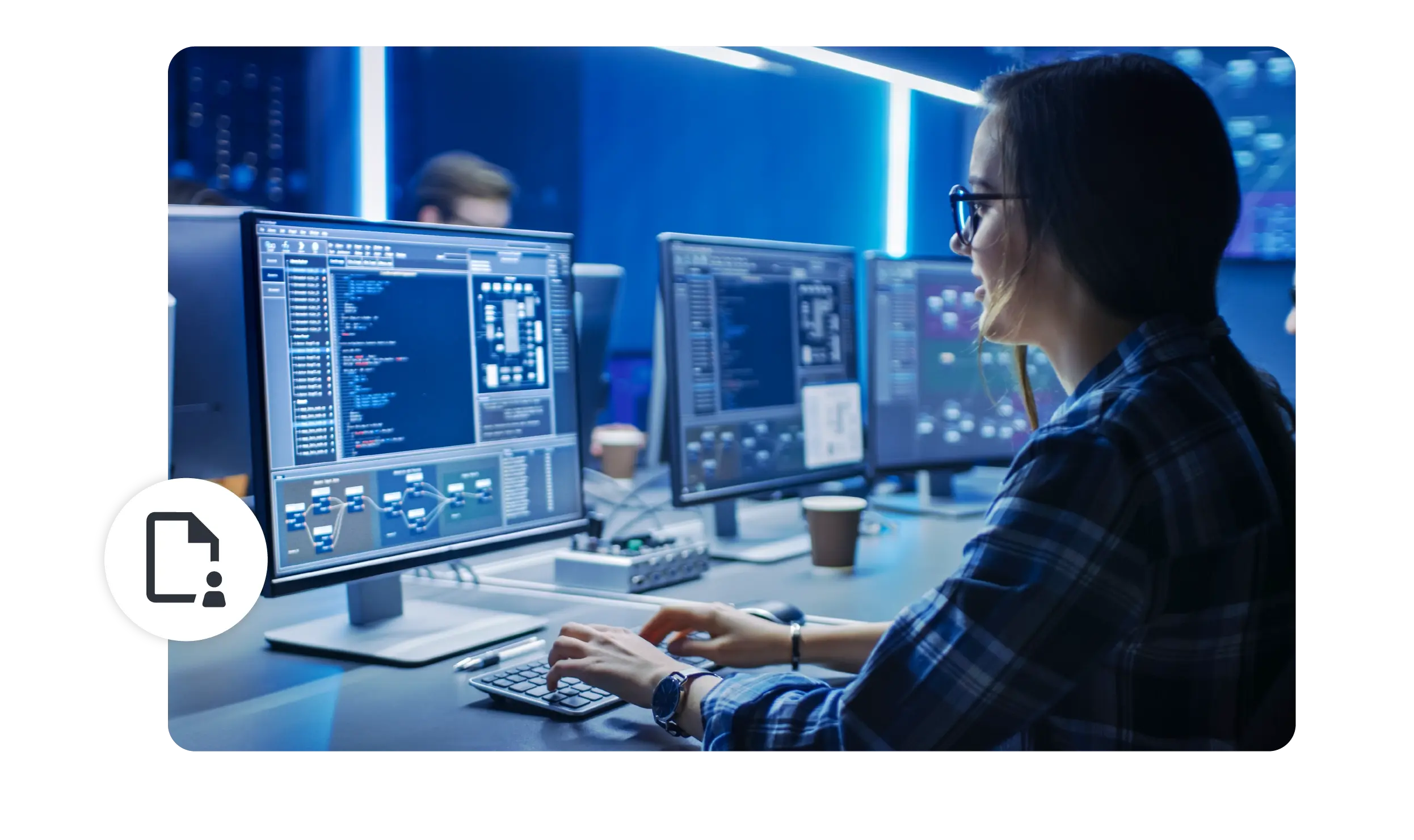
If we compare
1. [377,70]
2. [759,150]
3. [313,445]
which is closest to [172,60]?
[313,445]

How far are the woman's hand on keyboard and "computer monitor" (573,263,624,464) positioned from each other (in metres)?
1.01

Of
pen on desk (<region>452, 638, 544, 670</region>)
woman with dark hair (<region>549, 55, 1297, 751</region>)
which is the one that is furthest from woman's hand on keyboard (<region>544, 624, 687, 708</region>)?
pen on desk (<region>452, 638, 544, 670</region>)

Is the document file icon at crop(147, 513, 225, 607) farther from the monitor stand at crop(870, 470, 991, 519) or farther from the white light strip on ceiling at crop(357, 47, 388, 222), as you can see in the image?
the white light strip on ceiling at crop(357, 47, 388, 222)

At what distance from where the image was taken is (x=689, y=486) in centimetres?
166

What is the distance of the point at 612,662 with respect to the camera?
1.05m

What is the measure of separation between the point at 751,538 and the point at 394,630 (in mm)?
766

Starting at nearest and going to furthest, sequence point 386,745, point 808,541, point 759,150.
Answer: point 386,745, point 808,541, point 759,150

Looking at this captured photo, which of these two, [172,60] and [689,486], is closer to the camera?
[172,60]

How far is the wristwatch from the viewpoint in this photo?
3.24 feet

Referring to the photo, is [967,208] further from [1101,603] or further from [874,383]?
[874,383]

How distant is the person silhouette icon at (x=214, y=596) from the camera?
1075mm

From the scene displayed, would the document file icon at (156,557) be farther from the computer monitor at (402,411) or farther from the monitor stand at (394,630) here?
the monitor stand at (394,630)
